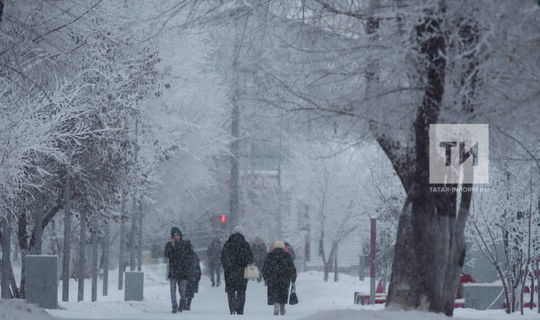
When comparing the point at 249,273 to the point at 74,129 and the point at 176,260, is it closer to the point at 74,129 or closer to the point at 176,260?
the point at 176,260

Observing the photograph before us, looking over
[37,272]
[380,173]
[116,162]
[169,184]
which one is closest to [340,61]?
[37,272]

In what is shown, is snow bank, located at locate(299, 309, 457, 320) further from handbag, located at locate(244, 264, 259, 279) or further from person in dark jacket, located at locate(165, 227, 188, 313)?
person in dark jacket, located at locate(165, 227, 188, 313)

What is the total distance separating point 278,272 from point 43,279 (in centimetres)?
469

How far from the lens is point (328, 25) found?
1152cm

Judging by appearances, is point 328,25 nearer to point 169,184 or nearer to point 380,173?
point 380,173

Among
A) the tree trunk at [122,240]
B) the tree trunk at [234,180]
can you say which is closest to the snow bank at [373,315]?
the tree trunk at [122,240]

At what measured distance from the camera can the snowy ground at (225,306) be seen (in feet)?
46.2

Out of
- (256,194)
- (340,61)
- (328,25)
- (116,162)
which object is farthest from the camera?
(256,194)

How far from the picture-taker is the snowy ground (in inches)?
554

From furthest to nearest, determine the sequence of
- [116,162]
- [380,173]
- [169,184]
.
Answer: [169,184] < [380,173] < [116,162]

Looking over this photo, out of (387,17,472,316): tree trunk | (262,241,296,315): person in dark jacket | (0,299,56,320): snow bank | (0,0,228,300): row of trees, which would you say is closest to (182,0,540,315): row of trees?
(387,17,472,316): tree trunk

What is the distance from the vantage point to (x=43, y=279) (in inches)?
645

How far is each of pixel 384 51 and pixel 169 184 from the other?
30541 mm

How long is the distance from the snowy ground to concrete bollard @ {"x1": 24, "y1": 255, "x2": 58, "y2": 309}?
0.95 feet
